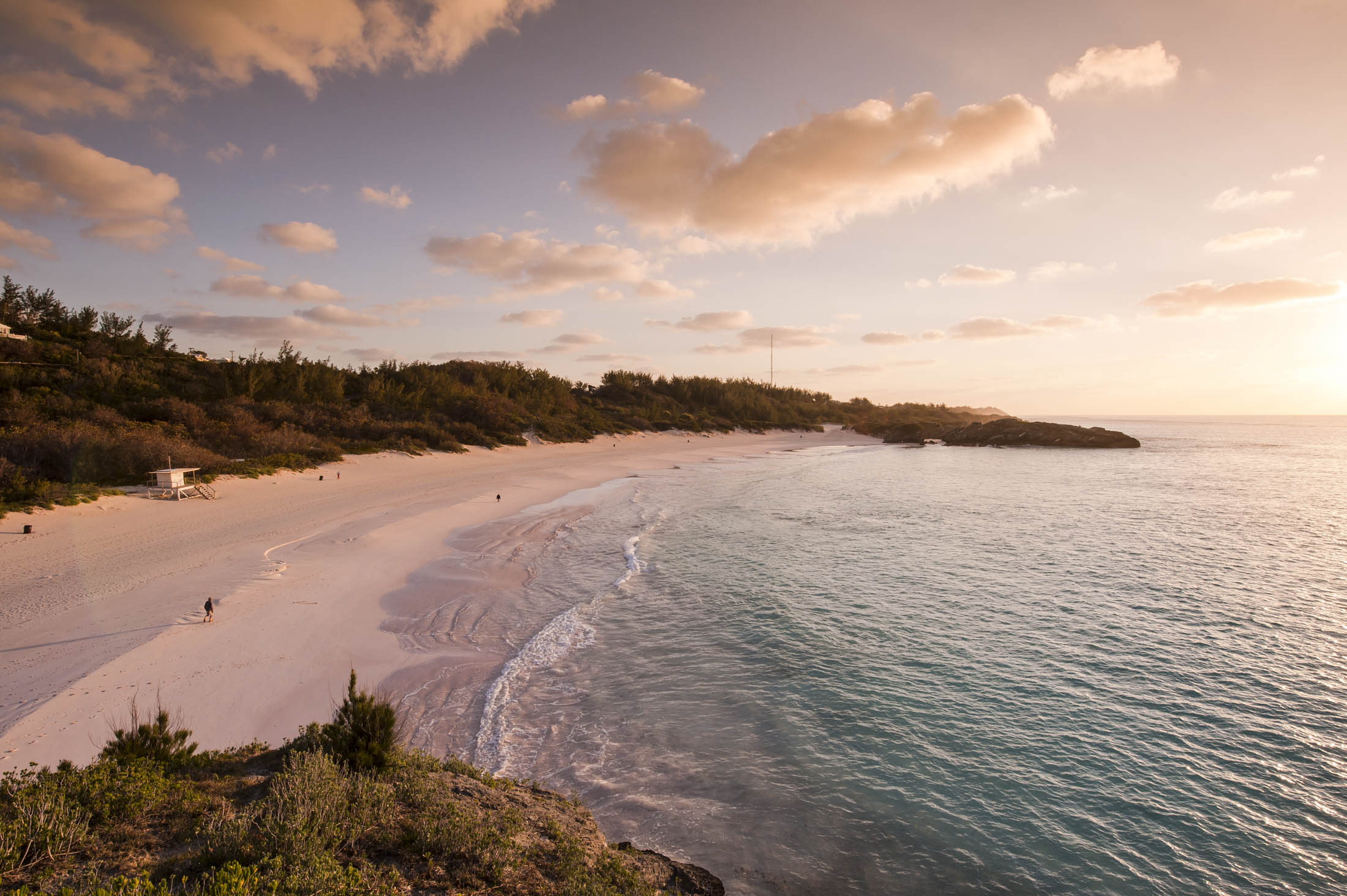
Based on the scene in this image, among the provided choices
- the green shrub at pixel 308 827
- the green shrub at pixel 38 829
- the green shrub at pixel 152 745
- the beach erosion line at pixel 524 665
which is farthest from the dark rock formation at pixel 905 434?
the green shrub at pixel 38 829

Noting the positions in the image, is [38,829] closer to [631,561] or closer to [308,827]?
[308,827]

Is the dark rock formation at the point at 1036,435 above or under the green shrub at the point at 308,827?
above

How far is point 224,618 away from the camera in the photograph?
9547 mm

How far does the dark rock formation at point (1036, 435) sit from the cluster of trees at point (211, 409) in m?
30.1

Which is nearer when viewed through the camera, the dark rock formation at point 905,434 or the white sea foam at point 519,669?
the white sea foam at point 519,669

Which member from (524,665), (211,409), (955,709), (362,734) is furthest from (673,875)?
(211,409)

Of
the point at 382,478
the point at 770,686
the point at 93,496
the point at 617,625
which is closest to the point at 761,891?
the point at 770,686

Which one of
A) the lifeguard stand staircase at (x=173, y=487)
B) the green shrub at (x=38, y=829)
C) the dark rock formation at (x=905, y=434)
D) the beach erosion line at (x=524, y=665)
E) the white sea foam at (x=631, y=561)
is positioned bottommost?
the beach erosion line at (x=524, y=665)

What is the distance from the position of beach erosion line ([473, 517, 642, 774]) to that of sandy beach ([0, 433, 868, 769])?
32 centimetres

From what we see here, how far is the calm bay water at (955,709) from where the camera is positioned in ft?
17.4

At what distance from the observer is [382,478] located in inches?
949

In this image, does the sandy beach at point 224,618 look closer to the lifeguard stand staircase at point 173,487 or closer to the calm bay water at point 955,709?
the lifeguard stand staircase at point 173,487

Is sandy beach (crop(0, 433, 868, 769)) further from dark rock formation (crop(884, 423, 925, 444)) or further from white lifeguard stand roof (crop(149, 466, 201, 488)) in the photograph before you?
dark rock formation (crop(884, 423, 925, 444))

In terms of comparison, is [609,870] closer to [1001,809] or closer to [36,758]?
[1001,809]
